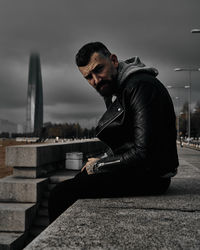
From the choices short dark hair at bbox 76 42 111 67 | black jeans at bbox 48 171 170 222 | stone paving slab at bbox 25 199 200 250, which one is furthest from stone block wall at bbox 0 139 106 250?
stone paving slab at bbox 25 199 200 250

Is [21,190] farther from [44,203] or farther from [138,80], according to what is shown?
[138,80]

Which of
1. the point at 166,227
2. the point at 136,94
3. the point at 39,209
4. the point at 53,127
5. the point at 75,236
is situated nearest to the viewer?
the point at 75,236

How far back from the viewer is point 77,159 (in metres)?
7.20

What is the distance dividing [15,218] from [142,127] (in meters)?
3.49

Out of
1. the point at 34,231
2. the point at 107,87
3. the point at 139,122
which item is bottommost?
the point at 34,231

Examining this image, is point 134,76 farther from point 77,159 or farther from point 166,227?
point 77,159

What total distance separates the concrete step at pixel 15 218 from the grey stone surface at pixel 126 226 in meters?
2.68

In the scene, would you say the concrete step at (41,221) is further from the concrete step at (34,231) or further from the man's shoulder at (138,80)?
the man's shoulder at (138,80)

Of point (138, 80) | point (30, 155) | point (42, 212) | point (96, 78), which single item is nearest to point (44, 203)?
point (42, 212)

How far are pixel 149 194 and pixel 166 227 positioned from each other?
1.09 m

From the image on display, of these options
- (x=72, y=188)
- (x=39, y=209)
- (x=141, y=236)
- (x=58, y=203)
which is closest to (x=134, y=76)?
(x=72, y=188)

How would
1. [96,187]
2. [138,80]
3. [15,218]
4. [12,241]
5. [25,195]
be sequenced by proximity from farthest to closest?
1. [25,195]
2. [15,218]
3. [12,241]
4. [96,187]
5. [138,80]

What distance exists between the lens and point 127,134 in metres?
2.74

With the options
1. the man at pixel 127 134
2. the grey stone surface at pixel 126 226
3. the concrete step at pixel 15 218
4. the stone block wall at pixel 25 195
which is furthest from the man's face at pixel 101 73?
the concrete step at pixel 15 218
